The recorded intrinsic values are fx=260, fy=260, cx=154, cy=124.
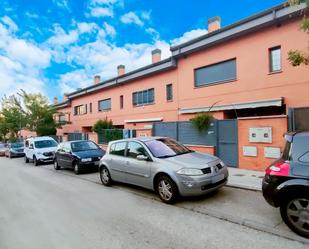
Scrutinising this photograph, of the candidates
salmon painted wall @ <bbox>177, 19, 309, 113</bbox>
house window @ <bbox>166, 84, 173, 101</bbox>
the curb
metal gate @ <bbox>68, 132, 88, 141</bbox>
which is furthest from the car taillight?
metal gate @ <bbox>68, 132, 88, 141</bbox>

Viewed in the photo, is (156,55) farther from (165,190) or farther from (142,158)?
(165,190)

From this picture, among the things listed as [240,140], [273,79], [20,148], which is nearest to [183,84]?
[273,79]

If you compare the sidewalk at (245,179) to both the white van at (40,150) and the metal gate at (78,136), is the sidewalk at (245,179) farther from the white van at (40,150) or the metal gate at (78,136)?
the metal gate at (78,136)

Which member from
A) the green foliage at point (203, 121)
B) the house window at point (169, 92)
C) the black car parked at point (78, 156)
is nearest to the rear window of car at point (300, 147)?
the green foliage at point (203, 121)

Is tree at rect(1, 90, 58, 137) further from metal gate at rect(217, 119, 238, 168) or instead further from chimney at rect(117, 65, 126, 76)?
Answer: metal gate at rect(217, 119, 238, 168)

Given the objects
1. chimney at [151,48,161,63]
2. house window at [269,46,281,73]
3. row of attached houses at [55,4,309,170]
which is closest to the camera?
row of attached houses at [55,4,309,170]

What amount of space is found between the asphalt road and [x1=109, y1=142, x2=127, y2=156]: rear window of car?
1239 mm

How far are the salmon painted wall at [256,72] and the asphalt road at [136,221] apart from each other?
22.6 ft

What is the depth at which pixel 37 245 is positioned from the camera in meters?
4.39

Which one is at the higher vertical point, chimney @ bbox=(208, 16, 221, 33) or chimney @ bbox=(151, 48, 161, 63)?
chimney @ bbox=(208, 16, 221, 33)

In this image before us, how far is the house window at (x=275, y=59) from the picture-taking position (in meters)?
12.5

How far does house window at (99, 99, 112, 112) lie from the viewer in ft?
85.1

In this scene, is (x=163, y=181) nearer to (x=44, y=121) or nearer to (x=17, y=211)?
(x=17, y=211)

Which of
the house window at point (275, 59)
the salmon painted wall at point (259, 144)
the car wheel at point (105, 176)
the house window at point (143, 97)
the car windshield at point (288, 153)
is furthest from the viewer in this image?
the house window at point (143, 97)
